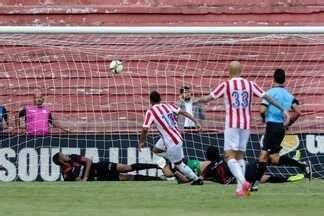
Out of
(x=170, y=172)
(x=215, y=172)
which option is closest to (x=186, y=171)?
(x=215, y=172)

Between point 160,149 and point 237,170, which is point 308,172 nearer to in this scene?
point 160,149

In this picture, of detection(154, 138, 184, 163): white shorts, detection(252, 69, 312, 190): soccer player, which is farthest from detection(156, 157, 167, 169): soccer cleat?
detection(252, 69, 312, 190): soccer player

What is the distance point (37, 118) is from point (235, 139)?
237 inches

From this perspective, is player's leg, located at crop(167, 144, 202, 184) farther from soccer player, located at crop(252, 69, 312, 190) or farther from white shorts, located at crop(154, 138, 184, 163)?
soccer player, located at crop(252, 69, 312, 190)

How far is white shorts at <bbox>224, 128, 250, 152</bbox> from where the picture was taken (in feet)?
47.2

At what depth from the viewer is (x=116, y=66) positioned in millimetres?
20438

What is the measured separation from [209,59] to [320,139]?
129 inches

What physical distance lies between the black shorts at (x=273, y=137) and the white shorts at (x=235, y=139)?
1.79 meters

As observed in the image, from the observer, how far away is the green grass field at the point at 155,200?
1172cm

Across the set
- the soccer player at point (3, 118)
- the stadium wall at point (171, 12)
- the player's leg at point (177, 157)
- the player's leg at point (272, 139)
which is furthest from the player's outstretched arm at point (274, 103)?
the stadium wall at point (171, 12)

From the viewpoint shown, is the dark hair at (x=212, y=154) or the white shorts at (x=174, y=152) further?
A: the dark hair at (x=212, y=154)

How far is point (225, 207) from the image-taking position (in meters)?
12.4

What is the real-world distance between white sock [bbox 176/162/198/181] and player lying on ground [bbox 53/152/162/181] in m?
1.64

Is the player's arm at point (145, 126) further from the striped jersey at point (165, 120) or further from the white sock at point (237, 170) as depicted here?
the white sock at point (237, 170)
